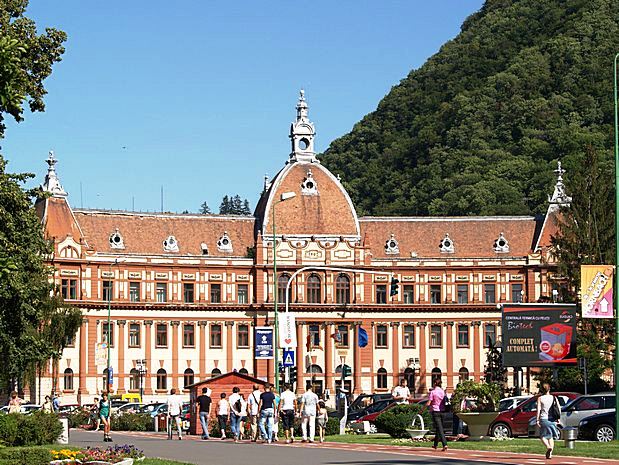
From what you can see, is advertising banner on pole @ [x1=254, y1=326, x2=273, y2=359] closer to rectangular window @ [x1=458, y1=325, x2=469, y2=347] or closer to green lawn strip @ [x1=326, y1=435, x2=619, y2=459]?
green lawn strip @ [x1=326, y1=435, x2=619, y2=459]

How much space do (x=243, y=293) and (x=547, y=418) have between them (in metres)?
79.1

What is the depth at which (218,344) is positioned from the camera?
115188 millimetres

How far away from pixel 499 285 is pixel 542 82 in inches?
2000

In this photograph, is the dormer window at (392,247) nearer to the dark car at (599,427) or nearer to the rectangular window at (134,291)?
the rectangular window at (134,291)

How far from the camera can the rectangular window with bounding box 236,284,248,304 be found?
382 feet

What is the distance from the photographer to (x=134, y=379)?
111 metres

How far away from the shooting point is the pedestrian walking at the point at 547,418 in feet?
123

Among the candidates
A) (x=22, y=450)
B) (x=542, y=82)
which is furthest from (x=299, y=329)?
(x=22, y=450)

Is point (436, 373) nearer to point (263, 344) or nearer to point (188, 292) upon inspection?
point (188, 292)

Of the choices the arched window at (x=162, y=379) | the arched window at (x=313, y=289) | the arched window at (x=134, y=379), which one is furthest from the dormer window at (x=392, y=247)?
the arched window at (x=134, y=379)

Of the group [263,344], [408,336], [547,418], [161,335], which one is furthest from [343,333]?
[547,418]

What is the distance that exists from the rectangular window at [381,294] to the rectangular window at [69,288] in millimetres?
25765

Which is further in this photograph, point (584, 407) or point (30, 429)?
point (584, 407)

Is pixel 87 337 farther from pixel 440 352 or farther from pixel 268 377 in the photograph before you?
pixel 440 352
